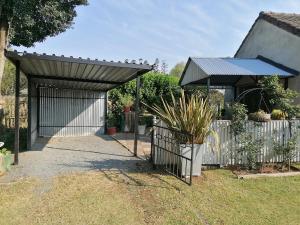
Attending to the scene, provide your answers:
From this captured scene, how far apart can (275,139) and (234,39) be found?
39.4 ft

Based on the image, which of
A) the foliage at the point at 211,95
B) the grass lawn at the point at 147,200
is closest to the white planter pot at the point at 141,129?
the foliage at the point at 211,95

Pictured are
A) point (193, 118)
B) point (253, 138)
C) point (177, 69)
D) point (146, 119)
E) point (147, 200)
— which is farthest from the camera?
point (177, 69)

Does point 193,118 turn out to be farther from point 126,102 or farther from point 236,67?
point 126,102

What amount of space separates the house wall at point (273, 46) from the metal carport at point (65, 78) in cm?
620

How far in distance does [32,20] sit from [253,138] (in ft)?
36.0

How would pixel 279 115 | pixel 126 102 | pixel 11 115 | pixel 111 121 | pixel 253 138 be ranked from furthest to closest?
pixel 11 115 → pixel 126 102 → pixel 111 121 → pixel 279 115 → pixel 253 138

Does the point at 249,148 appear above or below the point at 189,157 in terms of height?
above

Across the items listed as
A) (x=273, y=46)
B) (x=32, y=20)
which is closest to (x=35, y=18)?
(x=32, y=20)

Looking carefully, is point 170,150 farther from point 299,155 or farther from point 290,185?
point 299,155

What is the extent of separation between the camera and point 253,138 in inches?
352

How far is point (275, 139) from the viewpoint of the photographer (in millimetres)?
9156

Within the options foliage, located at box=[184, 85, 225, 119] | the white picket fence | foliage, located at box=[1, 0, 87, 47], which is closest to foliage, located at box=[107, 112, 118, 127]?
foliage, located at box=[184, 85, 225, 119]

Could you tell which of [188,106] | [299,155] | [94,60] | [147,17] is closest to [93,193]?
[188,106]

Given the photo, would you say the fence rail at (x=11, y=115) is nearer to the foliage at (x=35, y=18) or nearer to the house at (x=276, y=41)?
the foliage at (x=35, y=18)
